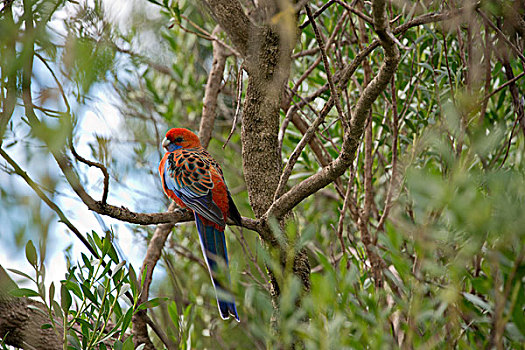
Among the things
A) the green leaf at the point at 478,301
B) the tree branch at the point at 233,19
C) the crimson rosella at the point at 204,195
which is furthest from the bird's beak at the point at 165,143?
the green leaf at the point at 478,301

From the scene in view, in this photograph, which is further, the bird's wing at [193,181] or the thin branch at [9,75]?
the bird's wing at [193,181]

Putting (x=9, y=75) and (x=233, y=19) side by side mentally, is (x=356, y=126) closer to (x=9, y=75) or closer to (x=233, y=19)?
(x=233, y=19)

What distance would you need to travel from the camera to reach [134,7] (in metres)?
2.35

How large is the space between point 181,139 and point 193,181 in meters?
0.57

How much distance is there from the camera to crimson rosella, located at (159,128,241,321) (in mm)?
2172

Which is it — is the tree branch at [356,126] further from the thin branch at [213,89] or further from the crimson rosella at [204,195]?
the thin branch at [213,89]

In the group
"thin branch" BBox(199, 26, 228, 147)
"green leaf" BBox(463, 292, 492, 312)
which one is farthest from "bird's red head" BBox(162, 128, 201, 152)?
"green leaf" BBox(463, 292, 492, 312)

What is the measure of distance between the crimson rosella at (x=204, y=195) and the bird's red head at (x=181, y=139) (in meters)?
0.21

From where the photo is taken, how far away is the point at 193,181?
233cm

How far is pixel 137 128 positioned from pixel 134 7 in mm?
1093

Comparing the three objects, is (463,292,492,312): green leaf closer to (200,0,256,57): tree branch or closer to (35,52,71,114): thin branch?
(35,52,71,114): thin branch

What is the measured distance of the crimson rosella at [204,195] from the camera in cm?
217

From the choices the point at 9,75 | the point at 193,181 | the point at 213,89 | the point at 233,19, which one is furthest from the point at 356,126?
the point at 213,89

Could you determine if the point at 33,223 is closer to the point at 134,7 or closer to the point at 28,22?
the point at 28,22
